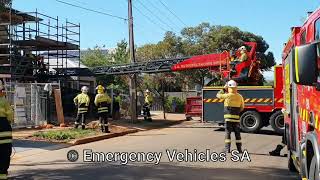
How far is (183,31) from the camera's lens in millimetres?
45500

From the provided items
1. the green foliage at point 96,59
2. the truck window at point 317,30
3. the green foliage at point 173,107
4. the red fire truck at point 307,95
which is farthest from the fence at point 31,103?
the green foliage at point 96,59

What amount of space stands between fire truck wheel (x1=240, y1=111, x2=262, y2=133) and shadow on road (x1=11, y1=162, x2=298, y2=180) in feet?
29.6

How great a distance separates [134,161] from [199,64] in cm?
1179

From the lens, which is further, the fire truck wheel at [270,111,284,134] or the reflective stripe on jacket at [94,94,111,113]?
the reflective stripe on jacket at [94,94,111,113]

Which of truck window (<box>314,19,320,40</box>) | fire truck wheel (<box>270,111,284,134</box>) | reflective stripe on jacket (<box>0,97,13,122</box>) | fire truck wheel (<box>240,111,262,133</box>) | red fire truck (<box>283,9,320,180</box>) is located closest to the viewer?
red fire truck (<box>283,9,320,180</box>)

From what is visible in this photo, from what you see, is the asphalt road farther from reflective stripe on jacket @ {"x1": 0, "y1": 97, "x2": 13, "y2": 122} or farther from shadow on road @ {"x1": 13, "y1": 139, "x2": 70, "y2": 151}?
reflective stripe on jacket @ {"x1": 0, "y1": 97, "x2": 13, "y2": 122}

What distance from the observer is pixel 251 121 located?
19625 mm

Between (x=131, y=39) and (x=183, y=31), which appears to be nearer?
(x=131, y=39)

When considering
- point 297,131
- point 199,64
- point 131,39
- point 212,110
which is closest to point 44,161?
point 297,131

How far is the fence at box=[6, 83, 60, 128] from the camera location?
20.6 m

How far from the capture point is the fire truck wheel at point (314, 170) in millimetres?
5247

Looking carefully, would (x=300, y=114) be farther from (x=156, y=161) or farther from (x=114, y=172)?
(x=156, y=161)

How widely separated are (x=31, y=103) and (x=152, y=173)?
12997 millimetres

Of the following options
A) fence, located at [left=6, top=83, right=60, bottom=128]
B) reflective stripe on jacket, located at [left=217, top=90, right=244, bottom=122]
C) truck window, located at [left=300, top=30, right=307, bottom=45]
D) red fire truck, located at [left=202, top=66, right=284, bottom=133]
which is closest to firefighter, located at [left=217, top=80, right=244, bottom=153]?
reflective stripe on jacket, located at [left=217, top=90, right=244, bottom=122]
